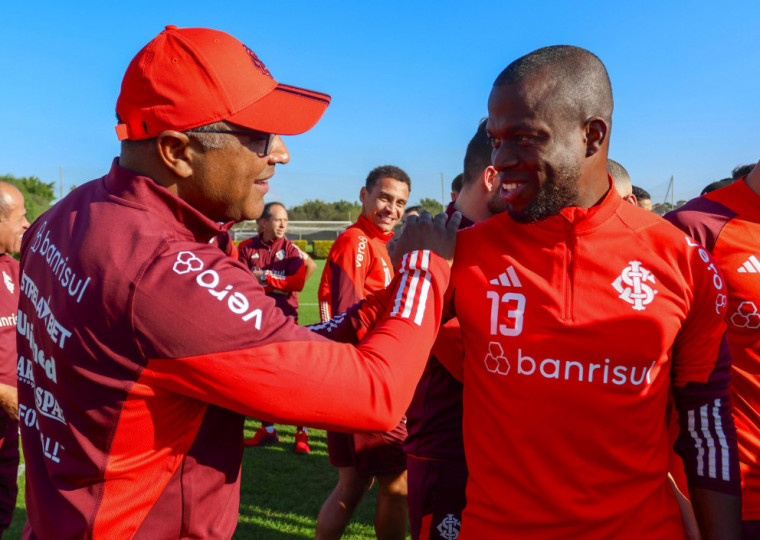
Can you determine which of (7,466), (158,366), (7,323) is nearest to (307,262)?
(7,323)

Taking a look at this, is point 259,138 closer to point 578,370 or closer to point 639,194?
point 578,370

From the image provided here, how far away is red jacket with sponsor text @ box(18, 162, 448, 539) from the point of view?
145 centimetres

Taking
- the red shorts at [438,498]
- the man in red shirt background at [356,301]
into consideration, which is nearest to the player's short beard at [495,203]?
the red shorts at [438,498]

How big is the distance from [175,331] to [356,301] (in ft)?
14.0

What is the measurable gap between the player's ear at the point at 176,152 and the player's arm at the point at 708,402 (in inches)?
63.4

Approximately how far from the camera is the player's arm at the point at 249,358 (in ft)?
4.71

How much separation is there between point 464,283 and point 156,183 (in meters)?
1.06

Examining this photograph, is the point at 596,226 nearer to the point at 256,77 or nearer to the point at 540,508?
the point at 540,508

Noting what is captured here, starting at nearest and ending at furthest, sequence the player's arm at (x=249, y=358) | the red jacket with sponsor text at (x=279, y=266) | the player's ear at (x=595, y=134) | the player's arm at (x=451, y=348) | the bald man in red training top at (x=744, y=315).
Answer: the player's arm at (x=249, y=358) → the player's ear at (x=595, y=134) → the bald man in red training top at (x=744, y=315) → the player's arm at (x=451, y=348) → the red jacket with sponsor text at (x=279, y=266)

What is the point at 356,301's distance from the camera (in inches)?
223

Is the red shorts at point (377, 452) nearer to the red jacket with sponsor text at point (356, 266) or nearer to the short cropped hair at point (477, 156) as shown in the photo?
the red jacket with sponsor text at point (356, 266)

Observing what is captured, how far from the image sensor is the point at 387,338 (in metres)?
Result: 1.68

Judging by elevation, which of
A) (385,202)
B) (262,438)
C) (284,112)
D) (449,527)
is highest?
(385,202)

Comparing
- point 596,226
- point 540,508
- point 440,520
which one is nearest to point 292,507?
point 440,520
